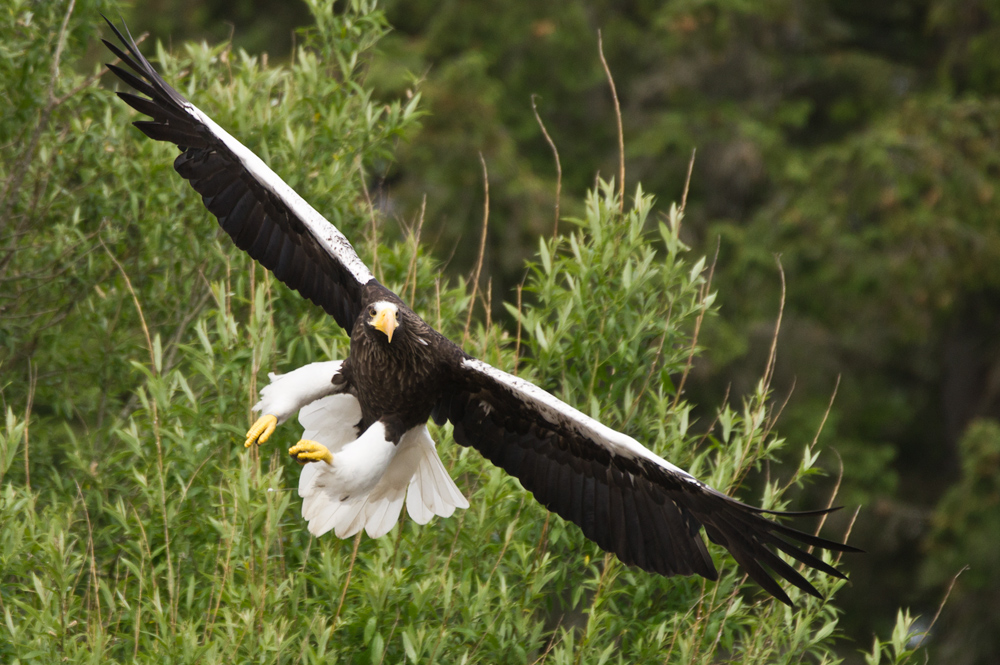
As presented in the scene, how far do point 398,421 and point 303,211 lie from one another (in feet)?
2.80

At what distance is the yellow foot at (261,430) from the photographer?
148 inches

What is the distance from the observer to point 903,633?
391 cm

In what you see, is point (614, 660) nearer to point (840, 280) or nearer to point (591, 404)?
point (591, 404)

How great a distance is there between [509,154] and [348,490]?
7.30 metres

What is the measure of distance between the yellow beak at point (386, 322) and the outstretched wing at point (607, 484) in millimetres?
381

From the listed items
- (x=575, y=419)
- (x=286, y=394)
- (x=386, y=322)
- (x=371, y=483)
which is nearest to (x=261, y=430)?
(x=286, y=394)

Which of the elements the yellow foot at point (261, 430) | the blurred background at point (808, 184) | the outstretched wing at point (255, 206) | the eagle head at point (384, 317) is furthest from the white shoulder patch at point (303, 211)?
the blurred background at point (808, 184)

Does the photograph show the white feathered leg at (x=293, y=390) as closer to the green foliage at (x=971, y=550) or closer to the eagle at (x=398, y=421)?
the eagle at (x=398, y=421)

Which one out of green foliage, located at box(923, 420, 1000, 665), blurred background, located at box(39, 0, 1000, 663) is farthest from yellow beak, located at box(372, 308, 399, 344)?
green foliage, located at box(923, 420, 1000, 665)

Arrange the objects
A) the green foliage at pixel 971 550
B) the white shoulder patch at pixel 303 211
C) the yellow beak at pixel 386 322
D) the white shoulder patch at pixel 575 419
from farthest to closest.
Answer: the green foliage at pixel 971 550, the white shoulder patch at pixel 303 211, the yellow beak at pixel 386 322, the white shoulder patch at pixel 575 419

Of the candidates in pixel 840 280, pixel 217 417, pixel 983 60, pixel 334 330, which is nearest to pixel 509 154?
pixel 840 280

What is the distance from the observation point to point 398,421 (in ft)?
13.7

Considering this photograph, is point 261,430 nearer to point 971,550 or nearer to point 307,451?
point 307,451

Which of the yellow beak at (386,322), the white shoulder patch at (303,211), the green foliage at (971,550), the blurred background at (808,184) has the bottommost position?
the green foliage at (971,550)
